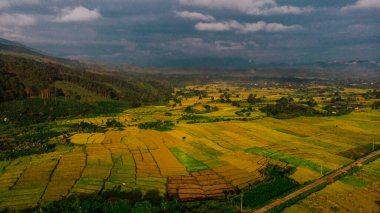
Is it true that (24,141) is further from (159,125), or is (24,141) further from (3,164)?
(159,125)

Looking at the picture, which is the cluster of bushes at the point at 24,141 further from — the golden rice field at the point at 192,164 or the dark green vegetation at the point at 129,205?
the dark green vegetation at the point at 129,205

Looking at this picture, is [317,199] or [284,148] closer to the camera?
[317,199]

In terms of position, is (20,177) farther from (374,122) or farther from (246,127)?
(374,122)

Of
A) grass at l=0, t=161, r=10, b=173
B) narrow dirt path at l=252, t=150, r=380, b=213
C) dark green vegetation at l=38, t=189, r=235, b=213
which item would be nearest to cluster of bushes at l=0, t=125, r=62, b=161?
grass at l=0, t=161, r=10, b=173

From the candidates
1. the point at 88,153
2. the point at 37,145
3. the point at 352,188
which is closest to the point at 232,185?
the point at 352,188

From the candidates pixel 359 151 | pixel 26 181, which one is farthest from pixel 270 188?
pixel 26 181
